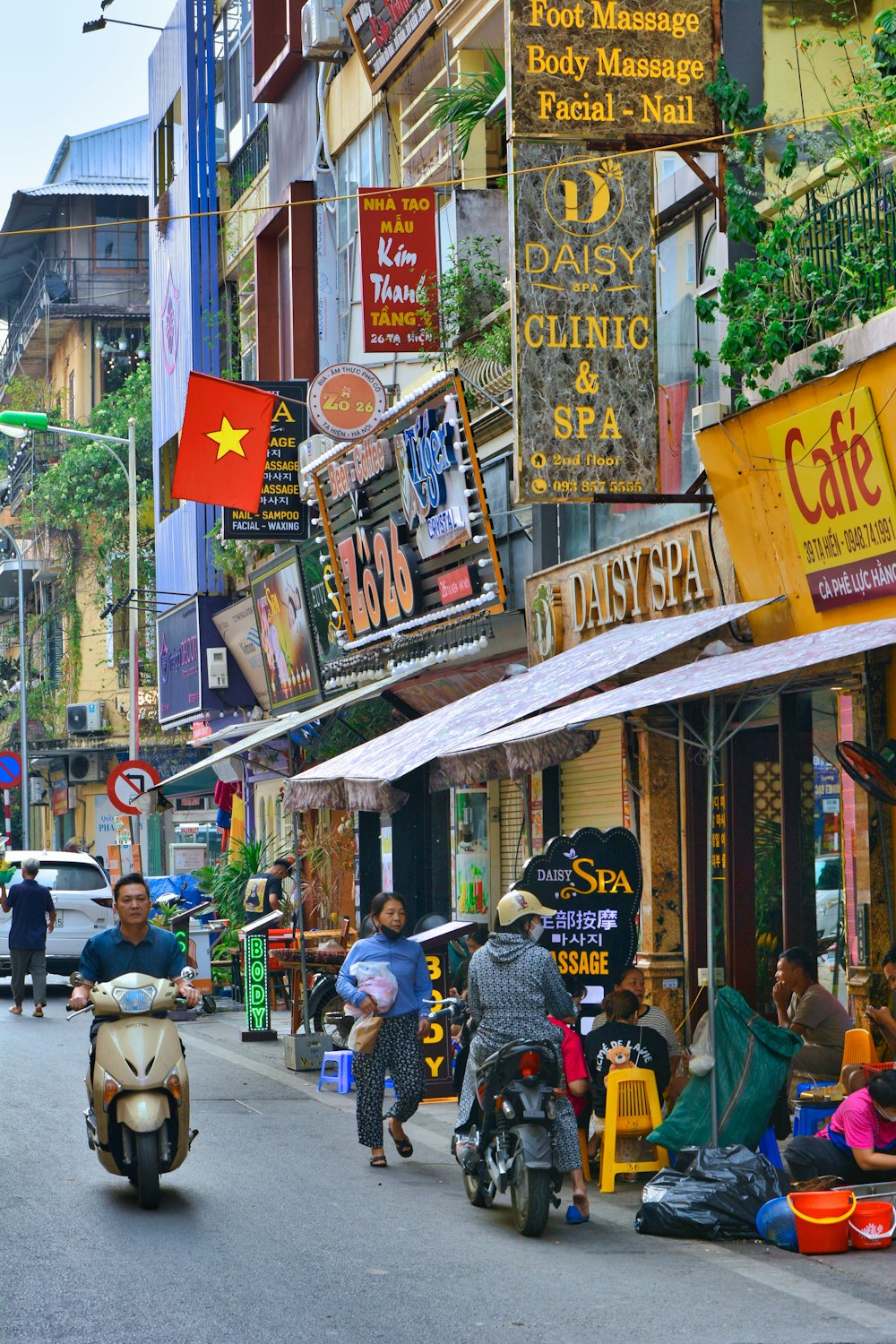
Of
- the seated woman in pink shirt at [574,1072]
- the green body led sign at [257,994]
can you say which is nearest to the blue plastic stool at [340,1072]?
the green body led sign at [257,994]

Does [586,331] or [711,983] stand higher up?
[586,331]

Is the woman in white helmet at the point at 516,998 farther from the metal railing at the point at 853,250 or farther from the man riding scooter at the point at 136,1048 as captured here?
the metal railing at the point at 853,250

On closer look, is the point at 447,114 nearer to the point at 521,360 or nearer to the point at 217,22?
the point at 521,360

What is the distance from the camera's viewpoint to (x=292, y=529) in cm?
2667

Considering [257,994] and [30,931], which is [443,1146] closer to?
[257,994]

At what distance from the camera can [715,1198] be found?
9.30 m

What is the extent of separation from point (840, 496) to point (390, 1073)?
4613 millimetres

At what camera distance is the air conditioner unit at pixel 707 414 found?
14.6 metres

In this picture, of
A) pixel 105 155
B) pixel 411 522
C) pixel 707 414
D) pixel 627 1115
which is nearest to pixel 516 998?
pixel 627 1115

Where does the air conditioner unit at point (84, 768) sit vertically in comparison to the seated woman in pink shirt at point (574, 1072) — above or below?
above

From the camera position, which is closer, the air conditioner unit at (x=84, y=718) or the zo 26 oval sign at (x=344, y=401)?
the zo 26 oval sign at (x=344, y=401)

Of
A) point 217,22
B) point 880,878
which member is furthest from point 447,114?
point 217,22

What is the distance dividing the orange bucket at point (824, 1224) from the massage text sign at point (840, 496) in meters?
4.42

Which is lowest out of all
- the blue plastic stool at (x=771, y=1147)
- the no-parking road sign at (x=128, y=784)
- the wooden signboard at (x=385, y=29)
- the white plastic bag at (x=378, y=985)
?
the blue plastic stool at (x=771, y=1147)
